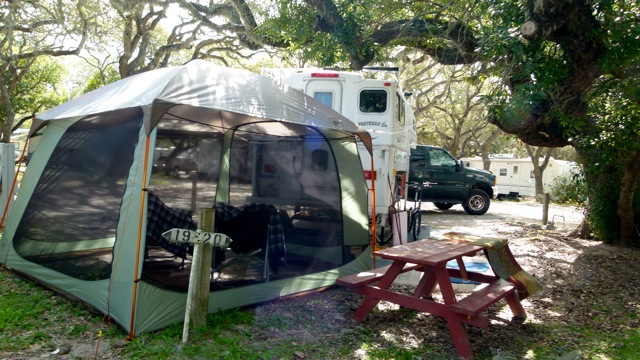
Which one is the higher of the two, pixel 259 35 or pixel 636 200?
pixel 259 35

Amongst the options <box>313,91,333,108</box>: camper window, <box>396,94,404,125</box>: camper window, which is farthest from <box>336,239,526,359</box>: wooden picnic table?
<box>396,94,404,125</box>: camper window

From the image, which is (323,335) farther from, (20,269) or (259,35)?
(259,35)

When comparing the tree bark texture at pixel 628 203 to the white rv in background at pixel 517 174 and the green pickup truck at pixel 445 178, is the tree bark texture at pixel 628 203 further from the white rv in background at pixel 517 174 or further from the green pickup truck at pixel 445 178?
the white rv in background at pixel 517 174

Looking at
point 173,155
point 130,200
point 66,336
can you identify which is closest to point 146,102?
point 130,200

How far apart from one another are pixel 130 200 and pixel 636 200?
8071mm

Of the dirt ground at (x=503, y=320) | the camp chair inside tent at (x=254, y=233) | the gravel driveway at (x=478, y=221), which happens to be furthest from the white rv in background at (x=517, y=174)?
the camp chair inside tent at (x=254, y=233)

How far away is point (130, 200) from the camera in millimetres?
3939

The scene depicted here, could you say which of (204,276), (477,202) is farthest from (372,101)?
(477,202)

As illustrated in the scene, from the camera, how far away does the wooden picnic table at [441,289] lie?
12.6 ft

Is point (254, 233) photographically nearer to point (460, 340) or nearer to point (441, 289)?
point (441, 289)

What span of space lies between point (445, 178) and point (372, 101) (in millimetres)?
5783

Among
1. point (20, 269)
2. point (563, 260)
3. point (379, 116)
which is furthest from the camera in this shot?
point (379, 116)

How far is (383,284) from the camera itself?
434 centimetres

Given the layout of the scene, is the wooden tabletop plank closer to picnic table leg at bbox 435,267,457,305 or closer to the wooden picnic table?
the wooden picnic table
